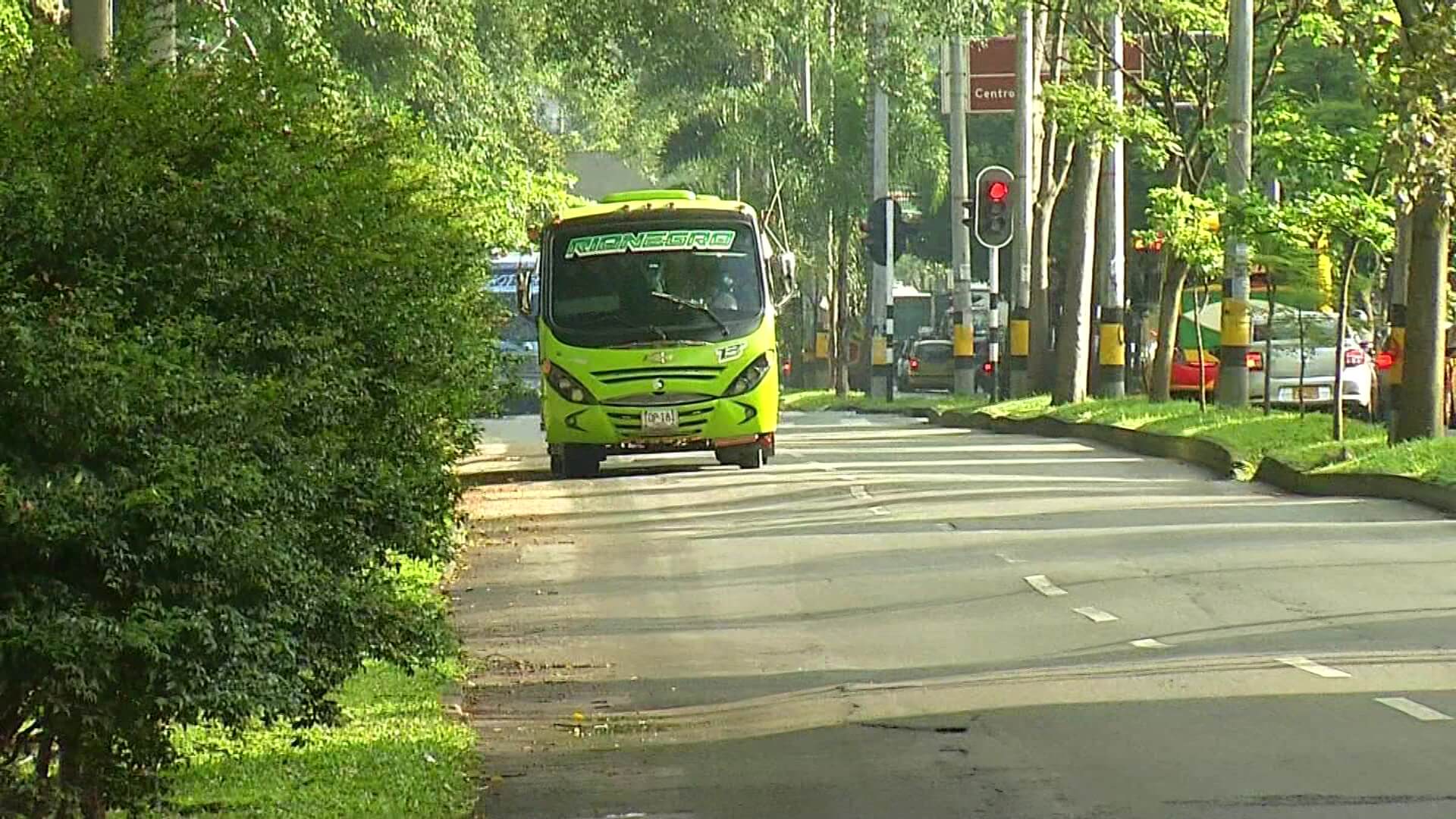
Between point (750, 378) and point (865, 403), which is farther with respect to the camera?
point (865, 403)

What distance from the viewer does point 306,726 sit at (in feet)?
27.9

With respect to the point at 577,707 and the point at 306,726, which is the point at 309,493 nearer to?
the point at 306,726

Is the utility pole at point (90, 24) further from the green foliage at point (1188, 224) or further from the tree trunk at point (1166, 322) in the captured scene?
the tree trunk at point (1166, 322)

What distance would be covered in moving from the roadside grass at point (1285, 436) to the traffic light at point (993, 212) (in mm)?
5136

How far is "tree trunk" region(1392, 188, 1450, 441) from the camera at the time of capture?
2330 centimetres

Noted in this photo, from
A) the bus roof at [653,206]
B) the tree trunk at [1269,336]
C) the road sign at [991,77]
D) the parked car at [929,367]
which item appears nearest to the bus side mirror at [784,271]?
the bus roof at [653,206]

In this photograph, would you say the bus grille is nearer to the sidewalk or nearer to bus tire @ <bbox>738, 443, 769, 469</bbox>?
bus tire @ <bbox>738, 443, 769, 469</bbox>

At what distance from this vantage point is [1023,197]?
1634 inches

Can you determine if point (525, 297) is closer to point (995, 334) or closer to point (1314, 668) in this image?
point (1314, 668)

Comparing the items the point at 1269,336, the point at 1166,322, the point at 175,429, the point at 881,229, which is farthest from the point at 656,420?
the point at 881,229

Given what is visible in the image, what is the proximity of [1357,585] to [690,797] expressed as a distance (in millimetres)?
6603

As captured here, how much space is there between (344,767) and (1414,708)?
4.18m

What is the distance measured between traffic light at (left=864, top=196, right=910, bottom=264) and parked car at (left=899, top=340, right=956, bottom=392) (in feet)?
48.8

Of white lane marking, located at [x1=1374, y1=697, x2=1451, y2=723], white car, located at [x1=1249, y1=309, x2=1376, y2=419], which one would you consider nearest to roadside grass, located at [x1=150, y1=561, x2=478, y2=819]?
white lane marking, located at [x1=1374, y1=697, x2=1451, y2=723]
